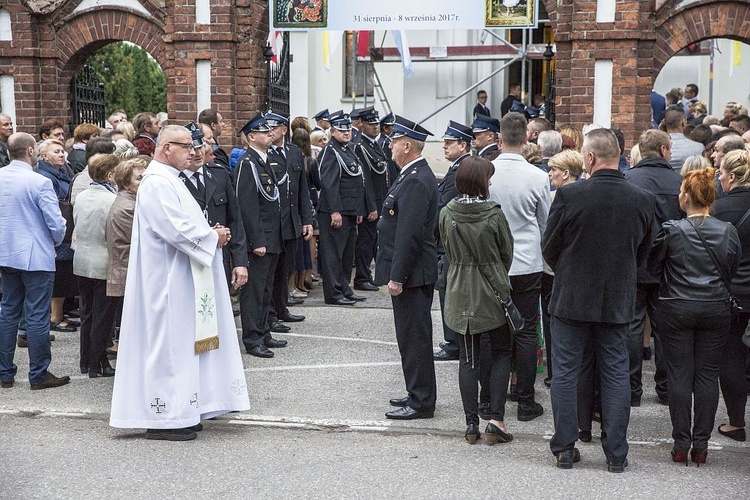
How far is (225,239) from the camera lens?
6.61m

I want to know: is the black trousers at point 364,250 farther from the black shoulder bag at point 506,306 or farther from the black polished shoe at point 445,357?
the black shoulder bag at point 506,306

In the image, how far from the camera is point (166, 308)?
6305 mm

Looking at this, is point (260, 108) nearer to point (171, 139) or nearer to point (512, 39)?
point (171, 139)

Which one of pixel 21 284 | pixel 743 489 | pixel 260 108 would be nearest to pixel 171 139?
pixel 21 284

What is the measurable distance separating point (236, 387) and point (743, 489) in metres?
3.06

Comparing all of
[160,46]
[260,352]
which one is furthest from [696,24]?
[260,352]

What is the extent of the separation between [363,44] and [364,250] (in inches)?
493

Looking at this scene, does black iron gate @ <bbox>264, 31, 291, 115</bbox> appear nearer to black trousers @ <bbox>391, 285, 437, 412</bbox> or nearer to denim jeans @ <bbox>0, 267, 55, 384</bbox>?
denim jeans @ <bbox>0, 267, 55, 384</bbox>

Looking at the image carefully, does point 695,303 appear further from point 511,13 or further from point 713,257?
point 511,13

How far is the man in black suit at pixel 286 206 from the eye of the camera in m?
9.28

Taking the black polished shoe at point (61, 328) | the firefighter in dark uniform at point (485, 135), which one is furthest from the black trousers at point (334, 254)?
the firefighter in dark uniform at point (485, 135)

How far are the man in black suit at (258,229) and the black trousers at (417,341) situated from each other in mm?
2129

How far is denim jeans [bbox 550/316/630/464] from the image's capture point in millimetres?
5766

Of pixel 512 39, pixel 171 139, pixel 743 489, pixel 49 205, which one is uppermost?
pixel 512 39
